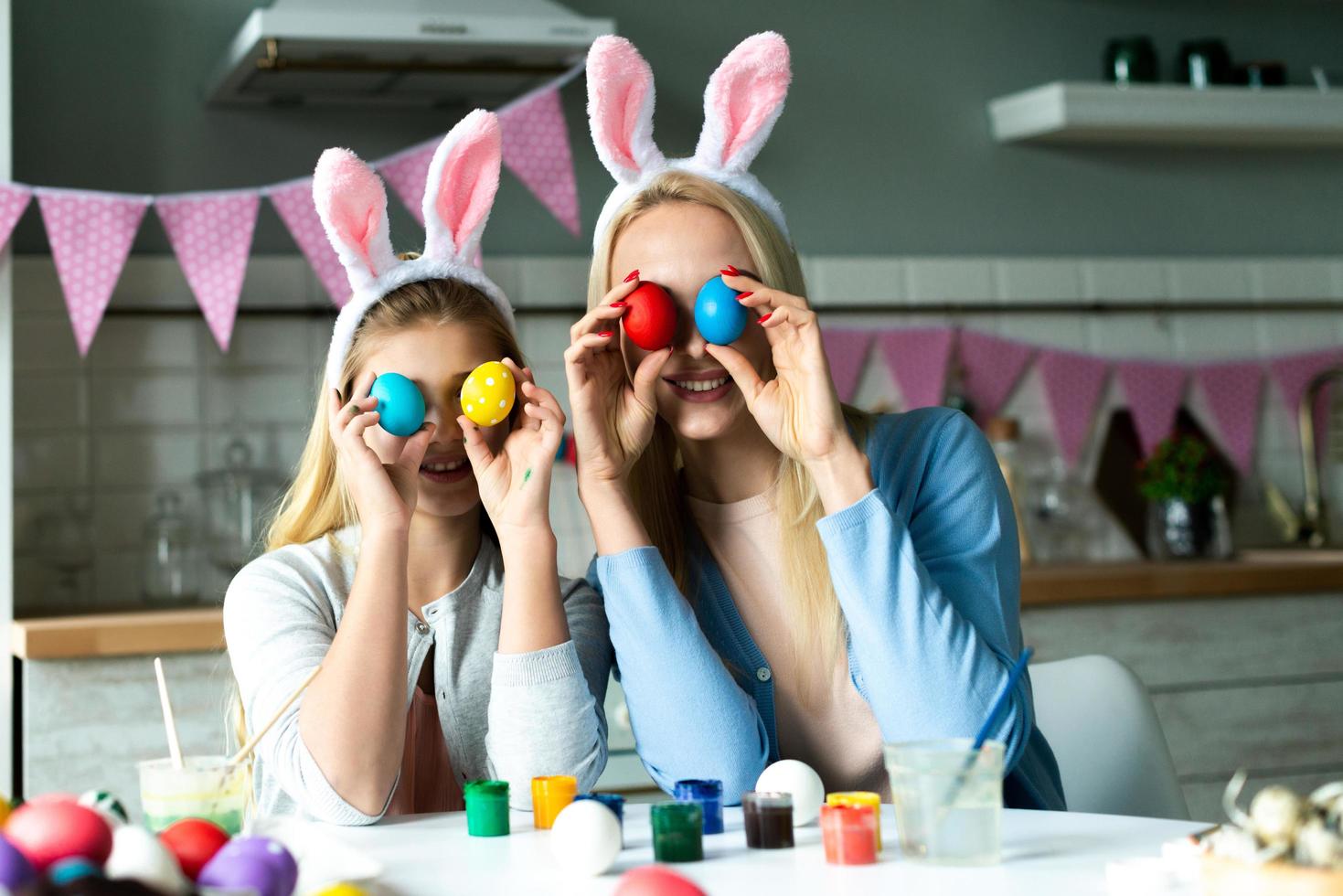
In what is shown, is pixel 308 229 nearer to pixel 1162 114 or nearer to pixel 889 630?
pixel 889 630

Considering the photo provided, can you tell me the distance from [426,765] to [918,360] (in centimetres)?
223

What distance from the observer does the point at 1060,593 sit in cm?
291

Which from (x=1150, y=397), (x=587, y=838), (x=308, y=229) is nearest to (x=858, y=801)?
(x=587, y=838)

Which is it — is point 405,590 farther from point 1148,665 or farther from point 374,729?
point 1148,665

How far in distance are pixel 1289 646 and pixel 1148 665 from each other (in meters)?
0.35

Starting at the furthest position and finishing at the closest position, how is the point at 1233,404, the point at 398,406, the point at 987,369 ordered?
the point at 1233,404, the point at 987,369, the point at 398,406

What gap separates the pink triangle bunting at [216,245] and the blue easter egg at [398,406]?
4.82 feet

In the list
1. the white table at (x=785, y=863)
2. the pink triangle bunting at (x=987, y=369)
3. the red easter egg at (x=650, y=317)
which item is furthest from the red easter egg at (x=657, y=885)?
the pink triangle bunting at (x=987, y=369)

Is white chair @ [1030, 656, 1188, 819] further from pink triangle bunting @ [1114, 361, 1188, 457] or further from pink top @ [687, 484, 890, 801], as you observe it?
pink triangle bunting @ [1114, 361, 1188, 457]

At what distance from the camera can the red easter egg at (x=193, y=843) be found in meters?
0.89

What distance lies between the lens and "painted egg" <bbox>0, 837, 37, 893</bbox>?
733 millimetres

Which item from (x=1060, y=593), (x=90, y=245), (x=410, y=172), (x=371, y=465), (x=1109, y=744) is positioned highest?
(x=410, y=172)

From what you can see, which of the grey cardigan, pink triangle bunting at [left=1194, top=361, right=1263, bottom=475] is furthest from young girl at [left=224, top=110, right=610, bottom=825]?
pink triangle bunting at [left=1194, top=361, right=1263, bottom=475]

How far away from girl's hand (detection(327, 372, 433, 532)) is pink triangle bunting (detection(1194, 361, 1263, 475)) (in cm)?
278
